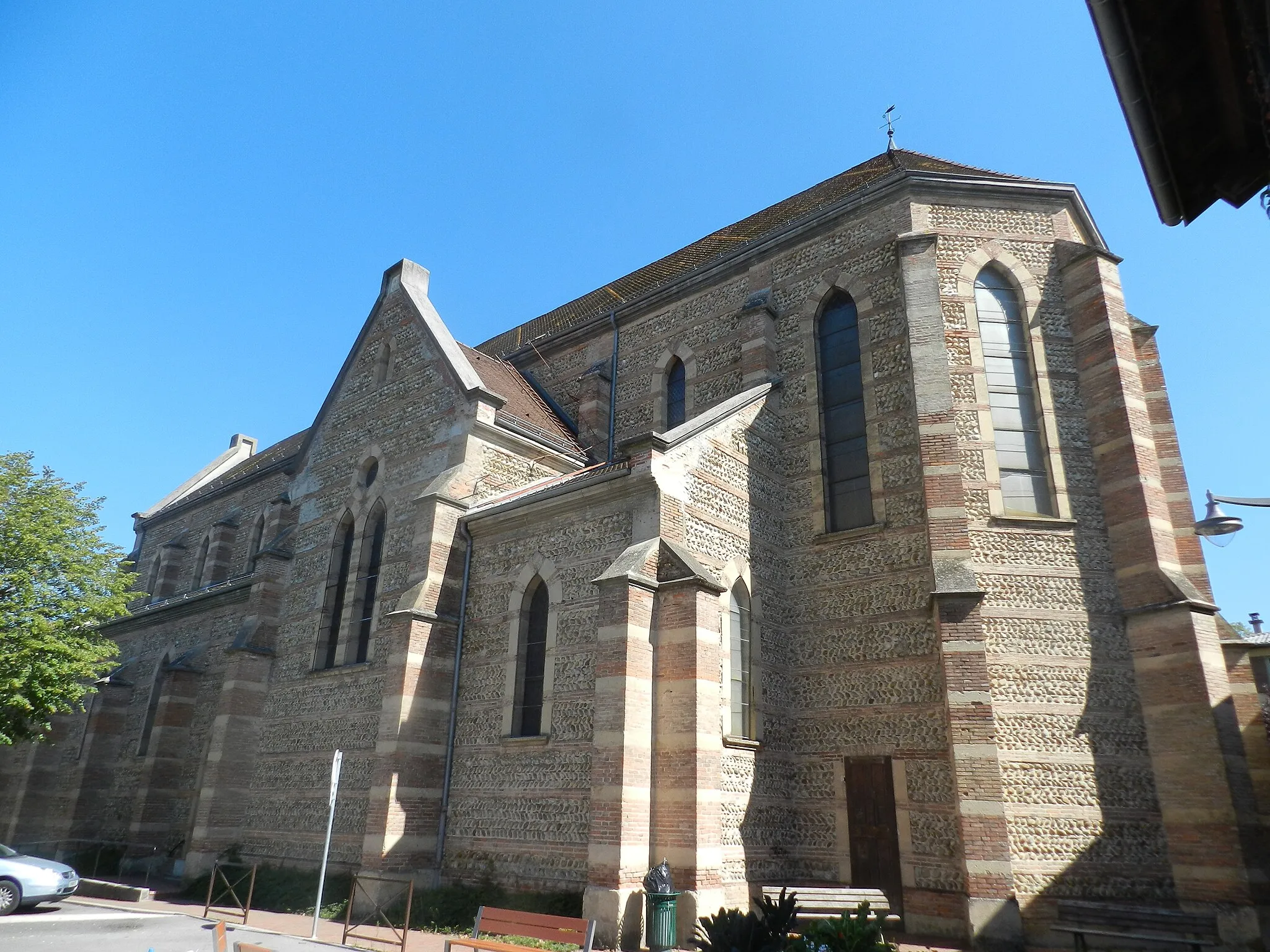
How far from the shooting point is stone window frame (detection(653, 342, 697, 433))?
19.1 m

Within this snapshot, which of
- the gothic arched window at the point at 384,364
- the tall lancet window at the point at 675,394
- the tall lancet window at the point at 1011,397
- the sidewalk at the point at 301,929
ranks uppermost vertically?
the gothic arched window at the point at 384,364

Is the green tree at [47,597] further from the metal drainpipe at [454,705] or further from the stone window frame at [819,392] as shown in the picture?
the stone window frame at [819,392]

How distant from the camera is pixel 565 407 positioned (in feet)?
73.8

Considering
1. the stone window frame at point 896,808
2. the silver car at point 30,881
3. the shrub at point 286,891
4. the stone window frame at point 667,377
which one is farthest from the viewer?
the stone window frame at point 667,377

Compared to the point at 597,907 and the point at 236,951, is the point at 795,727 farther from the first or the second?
the point at 236,951

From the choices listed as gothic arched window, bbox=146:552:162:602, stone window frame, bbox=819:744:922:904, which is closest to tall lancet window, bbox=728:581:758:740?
stone window frame, bbox=819:744:922:904

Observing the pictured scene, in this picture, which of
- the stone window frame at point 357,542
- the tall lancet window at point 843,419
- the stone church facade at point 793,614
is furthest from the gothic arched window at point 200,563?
the tall lancet window at point 843,419

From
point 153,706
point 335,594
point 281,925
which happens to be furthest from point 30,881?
point 153,706

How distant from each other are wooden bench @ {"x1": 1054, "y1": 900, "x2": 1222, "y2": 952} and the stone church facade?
713 millimetres

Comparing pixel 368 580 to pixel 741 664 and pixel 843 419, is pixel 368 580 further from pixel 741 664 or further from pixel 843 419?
pixel 843 419

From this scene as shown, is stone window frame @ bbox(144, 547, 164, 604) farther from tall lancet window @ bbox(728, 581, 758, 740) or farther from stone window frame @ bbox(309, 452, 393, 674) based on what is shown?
tall lancet window @ bbox(728, 581, 758, 740)

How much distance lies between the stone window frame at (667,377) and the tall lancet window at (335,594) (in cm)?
771

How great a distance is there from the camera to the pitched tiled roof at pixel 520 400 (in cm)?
1955

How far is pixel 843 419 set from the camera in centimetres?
1616
